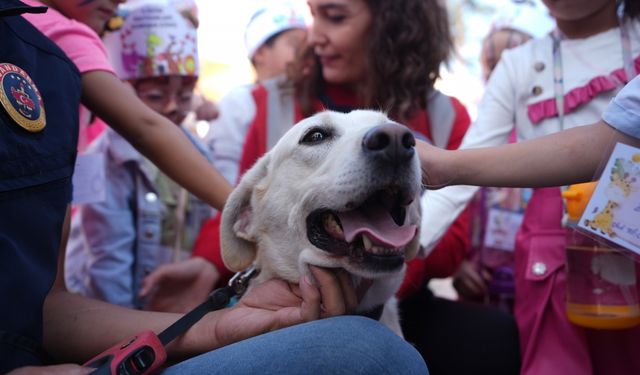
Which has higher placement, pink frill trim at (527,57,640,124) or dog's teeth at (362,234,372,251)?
pink frill trim at (527,57,640,124)

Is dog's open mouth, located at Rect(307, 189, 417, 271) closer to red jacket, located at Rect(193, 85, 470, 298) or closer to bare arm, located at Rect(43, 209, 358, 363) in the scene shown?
bare arm, located at Rect(43, 209, 358, 363)

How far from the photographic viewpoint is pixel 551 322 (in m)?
2.23

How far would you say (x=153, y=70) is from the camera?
3.32 meters

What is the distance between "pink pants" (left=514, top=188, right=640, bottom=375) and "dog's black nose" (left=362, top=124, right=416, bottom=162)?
2.98 ft

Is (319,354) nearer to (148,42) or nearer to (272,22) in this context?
(148,42)

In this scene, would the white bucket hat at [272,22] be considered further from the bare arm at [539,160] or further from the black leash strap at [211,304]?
the bare arm at [539,160]

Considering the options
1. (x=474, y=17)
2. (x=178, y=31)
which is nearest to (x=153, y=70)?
(x=178, y=31)

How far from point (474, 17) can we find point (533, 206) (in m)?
13.1

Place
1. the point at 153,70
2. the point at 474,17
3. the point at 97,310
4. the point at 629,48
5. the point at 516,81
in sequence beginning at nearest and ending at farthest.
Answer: the point at 97,310 < the point at 629,48 < the point at 516,81 < the point at 153,70 < the point at 474,17

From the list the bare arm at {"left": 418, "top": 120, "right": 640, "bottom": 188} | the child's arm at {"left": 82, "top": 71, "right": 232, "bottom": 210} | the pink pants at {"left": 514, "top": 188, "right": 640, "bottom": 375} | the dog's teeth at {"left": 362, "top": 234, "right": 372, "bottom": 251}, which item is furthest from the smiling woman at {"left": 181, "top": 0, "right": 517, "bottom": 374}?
the dog's teeth at {"left": 362, "top": 234, "right": 372, "bottom": 251}

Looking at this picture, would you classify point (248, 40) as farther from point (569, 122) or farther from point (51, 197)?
point (51, 197)

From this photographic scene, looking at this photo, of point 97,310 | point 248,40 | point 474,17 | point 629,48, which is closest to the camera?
point 97,310

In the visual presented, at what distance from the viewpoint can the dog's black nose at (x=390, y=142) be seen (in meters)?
1.65

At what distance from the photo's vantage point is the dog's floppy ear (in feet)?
6.90
